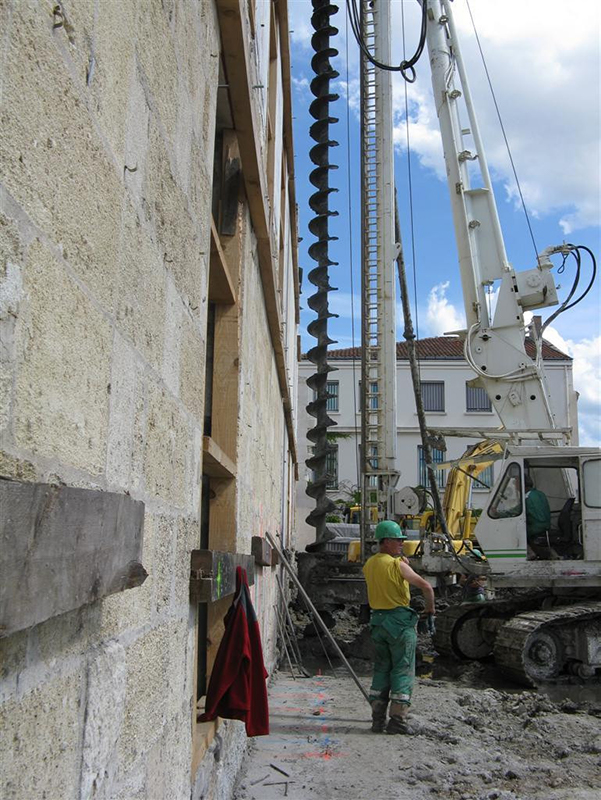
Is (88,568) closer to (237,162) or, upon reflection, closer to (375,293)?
(237,162)

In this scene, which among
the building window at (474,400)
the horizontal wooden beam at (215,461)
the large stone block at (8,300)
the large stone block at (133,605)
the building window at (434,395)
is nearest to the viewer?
the large stone block at (8,300)

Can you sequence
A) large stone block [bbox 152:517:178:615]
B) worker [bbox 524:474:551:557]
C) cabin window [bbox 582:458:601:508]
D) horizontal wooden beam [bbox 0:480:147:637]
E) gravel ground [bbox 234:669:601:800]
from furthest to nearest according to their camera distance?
worker [bbox 524:474:551:557] < cabin window [bbox 582:458:601:508] < gravel ground [bbox 234:669:601:800] < large stone block [bbox 152:517:178:615] < horizontal wooden beam [bbox 0:480:147:637]

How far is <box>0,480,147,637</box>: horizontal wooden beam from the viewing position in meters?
1.01

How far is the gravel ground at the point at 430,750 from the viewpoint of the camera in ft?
16.1

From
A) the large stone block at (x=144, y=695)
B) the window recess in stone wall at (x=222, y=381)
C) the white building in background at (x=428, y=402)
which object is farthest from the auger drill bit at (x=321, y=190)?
the white building in background at (x=428, y=402)

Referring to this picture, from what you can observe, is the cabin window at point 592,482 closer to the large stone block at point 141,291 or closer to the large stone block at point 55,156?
the large stone block at point 141,291

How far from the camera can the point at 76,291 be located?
1.47 metres

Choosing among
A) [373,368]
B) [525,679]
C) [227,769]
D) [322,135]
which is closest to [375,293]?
[373,368]

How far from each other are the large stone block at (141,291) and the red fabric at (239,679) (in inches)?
66.3

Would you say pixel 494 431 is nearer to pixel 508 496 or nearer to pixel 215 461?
pixel 508 496

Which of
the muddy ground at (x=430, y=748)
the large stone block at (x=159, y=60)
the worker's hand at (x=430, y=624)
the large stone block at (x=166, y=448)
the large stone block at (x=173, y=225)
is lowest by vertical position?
the muddy ground at (x=430, y=748)

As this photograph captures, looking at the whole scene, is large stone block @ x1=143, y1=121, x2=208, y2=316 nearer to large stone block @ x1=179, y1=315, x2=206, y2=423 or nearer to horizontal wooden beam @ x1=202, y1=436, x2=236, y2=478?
large stone block @ x1=179, y1=315, x2=206, y2=423

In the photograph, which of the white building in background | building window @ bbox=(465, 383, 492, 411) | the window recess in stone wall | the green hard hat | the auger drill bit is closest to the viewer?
the window recess in stone wall

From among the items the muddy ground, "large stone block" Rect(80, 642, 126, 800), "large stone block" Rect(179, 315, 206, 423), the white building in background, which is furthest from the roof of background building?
"large stone block" Rect(80, 642, 126, 800)
